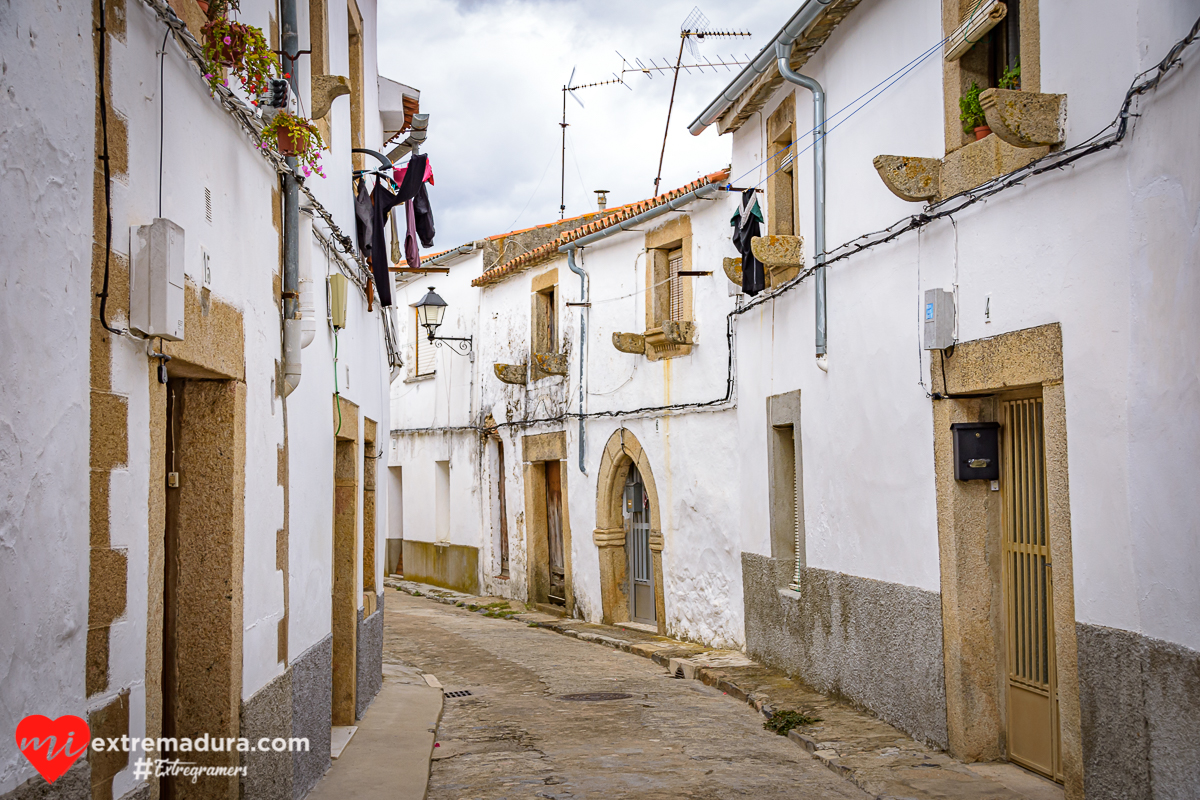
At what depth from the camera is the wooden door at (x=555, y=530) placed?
1722cm

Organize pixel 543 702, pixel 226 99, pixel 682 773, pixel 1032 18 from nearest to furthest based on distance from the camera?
pixel 226 99 → pixel 1032 18 → pixel 682 773 → pixel 543 702

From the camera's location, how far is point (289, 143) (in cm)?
518

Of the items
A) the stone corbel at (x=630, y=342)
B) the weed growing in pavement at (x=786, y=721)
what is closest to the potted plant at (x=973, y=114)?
the weed growing in pavement at (x=786, y=721)

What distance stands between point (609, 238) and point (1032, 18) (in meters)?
9.45

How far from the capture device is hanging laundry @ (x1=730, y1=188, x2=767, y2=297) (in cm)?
1095

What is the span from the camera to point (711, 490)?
41.4 ft

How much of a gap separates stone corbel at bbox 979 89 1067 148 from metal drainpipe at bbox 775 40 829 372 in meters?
3.34

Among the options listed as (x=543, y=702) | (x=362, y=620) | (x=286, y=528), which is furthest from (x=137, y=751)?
(x=543, y=702)

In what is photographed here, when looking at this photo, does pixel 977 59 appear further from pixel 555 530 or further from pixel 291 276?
pixel 555 530

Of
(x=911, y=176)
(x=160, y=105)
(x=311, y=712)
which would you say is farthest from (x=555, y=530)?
(x=160, y=105)

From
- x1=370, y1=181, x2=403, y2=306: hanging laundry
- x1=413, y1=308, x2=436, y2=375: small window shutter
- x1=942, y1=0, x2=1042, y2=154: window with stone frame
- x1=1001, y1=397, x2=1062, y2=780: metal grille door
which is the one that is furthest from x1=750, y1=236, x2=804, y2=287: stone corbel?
x1=413, y1=308, x2=436, y2=375: small window shutter

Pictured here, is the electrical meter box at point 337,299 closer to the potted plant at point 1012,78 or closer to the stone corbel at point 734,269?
the potted plant at point 1012,78

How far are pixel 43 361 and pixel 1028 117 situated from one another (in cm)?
492

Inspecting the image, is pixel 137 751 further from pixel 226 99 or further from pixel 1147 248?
pixel 1147 248
